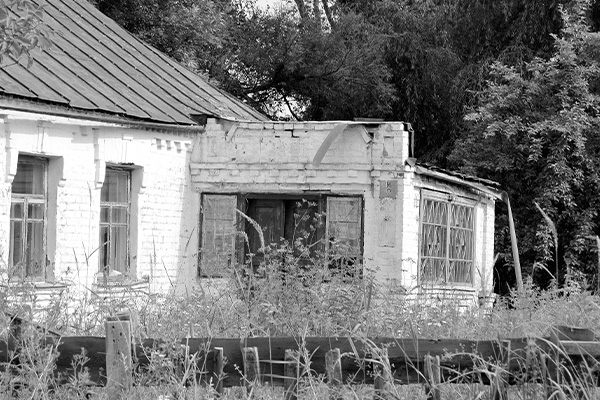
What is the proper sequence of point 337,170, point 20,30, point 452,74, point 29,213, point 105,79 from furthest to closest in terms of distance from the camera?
point 452,74 < point 337,170 < point 105,79 < point 29,213 < point 20,30

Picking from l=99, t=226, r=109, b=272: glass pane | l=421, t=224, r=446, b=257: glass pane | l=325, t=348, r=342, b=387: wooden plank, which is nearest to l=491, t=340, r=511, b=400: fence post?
l=325, t=348, r=342, b=387: wooden plank

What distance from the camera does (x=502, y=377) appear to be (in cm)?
487

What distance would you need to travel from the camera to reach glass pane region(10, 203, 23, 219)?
39.7 feet

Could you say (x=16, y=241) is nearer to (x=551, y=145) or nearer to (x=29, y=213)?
(x=29, y=213)

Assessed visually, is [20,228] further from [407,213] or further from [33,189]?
[407,213]

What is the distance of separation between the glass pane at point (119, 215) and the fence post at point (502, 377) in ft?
30.9

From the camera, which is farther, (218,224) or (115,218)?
(218,224)

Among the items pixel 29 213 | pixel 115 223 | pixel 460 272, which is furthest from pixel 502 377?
pixel 460 272

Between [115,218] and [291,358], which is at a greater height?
[115,218]

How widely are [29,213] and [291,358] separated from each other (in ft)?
25.4

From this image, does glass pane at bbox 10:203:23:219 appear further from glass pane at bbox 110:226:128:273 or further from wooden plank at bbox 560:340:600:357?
wooden plank at bbox 560:340:600:357

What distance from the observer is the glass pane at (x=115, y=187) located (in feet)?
45.4

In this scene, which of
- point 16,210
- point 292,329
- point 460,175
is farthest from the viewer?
point 460,175

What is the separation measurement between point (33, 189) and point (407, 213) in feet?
16.9
